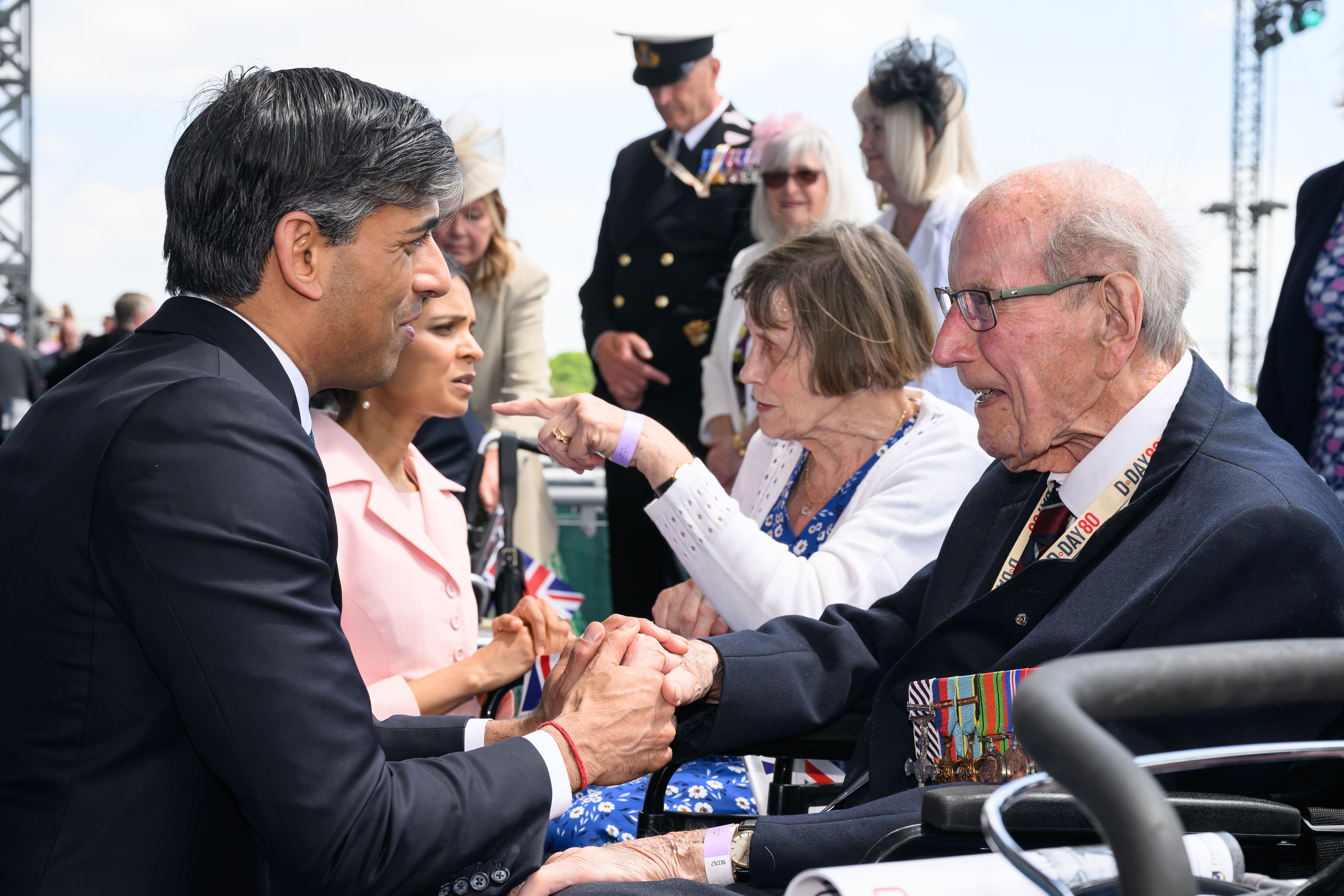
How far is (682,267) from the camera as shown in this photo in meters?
4.59

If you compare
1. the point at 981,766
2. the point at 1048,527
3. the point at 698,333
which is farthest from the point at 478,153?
the point at 981,766

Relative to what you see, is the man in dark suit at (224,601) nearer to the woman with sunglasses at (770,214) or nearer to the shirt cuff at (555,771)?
the shirt cuff at (555,771)

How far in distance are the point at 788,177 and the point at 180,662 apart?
327 cm

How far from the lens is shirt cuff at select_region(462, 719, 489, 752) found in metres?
2.08

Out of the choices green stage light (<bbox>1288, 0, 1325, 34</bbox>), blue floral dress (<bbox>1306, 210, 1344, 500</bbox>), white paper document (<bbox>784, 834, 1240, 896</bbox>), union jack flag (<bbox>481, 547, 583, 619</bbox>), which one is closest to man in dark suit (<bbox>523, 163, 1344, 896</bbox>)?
white paper document (<bbox>784, 834, 1240, 896</bbox>)

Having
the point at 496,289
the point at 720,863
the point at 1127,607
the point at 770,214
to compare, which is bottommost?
the point at 720,863

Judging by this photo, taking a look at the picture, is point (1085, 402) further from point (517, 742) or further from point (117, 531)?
point (117, 531)

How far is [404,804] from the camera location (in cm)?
146

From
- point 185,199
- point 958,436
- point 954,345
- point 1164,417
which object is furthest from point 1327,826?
point 185,199

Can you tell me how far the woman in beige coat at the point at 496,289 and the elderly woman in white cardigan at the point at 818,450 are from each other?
5.70 feet

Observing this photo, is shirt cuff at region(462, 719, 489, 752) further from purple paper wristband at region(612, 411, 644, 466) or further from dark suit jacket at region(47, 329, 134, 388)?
dark suit jacket at region(47, 329, 134, 388)

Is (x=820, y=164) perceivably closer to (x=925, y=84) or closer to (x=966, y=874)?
(x=925, y=84)

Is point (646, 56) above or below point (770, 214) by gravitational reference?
above

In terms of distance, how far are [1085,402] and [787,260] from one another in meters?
1.13
